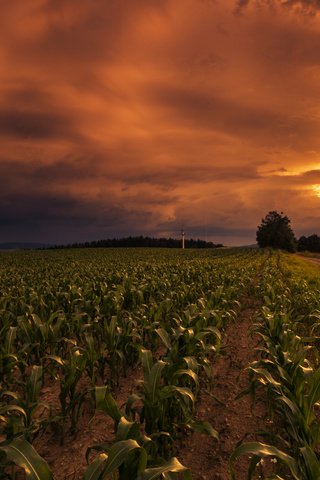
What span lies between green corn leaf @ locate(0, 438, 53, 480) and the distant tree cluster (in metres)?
127

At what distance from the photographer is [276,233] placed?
349 feet

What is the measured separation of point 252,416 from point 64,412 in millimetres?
2540

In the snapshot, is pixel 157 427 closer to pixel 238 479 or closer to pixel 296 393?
pixel 238 479

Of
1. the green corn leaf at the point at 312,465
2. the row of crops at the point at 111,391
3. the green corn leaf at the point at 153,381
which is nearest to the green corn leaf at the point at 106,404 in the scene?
the row of crops at the point at 111,391

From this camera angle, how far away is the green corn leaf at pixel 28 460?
2.17 meters

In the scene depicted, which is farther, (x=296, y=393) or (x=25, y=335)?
(x=25, y=335)

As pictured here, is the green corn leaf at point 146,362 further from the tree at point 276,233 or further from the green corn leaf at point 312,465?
the tree at point 276,233

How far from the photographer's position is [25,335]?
6434 millimetres

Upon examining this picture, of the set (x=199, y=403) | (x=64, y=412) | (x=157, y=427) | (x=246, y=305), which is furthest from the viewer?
(x=246, y=305)

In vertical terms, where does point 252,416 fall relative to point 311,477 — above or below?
below

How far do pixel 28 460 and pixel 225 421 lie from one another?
320cm

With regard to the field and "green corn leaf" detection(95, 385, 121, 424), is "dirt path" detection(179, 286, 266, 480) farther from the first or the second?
"green corn leaf" detection(95, 385, 121, 424)

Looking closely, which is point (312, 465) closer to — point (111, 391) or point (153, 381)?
point (153, 381)

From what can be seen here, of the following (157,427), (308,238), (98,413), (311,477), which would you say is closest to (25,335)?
(98,413)
